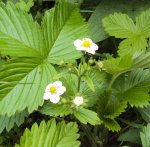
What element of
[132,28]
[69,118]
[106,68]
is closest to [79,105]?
[106,68]

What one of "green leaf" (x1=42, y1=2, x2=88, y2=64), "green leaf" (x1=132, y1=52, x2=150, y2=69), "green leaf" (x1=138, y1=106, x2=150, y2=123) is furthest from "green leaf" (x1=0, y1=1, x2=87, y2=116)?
"green leaf" (x1=138, y1=106, x2=150, y2=123)

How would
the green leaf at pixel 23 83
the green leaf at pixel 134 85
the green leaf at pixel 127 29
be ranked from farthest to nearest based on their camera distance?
the green leaf at pixel 127 29 → the green leaf at pixel 134 85 → the green leaf at pixel 23 83

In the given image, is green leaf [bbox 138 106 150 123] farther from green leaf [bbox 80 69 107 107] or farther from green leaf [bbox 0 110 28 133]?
green leaf [bbox 0 110 28 133]

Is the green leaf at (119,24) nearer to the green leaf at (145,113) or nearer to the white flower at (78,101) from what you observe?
the green leaf at (145,113)

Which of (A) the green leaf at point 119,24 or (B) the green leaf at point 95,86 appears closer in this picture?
(B) the green leaf at point 95,86

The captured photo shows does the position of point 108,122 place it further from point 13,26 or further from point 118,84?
point 13,26

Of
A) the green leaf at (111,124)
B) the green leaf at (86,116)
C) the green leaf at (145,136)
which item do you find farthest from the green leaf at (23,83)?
the green leaf at (145,136)
